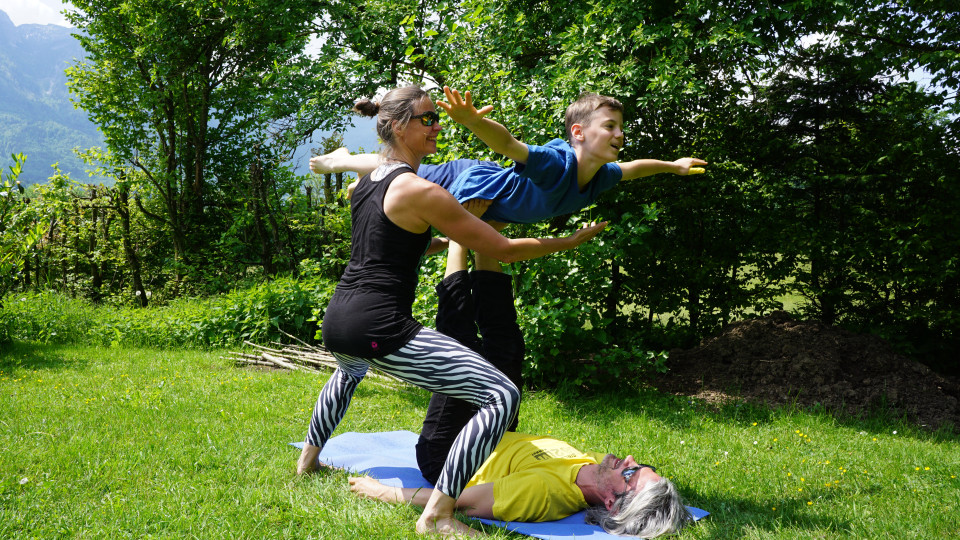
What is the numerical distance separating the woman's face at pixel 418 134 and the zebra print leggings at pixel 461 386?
78 centimetres

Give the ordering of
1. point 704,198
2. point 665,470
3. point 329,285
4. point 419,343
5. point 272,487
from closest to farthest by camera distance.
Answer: point 419,343 < point 272,487 < point 665,470 < point 704,198 < point 329,285

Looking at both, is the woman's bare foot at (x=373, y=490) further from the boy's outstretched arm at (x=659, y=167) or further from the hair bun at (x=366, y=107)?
the boy's outstretched arm at (x=659, y=167)

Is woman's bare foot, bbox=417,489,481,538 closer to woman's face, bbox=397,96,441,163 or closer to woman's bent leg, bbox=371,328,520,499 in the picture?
woman's bent leg, bbox=371,328,520,499

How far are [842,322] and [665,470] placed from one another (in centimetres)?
403

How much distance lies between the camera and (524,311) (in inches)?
213

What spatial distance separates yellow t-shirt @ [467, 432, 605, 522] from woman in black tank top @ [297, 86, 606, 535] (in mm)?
285

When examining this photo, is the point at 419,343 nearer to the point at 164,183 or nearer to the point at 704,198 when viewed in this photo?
the point at 704,198

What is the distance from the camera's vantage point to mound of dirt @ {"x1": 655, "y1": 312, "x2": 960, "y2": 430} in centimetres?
553

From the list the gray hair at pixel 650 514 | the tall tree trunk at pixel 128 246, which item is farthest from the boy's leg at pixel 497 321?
the tall tree trunk at pixel 128 246

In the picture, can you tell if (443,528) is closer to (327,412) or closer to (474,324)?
(327,412)

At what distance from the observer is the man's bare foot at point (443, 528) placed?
104 inches

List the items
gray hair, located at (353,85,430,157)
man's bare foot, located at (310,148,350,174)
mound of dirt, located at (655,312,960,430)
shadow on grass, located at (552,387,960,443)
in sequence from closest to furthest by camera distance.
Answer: gray hair, located at (353,85,430,157) < man's bare foot, located at (310,148,350,174) < shadow on grass, located at (552,387,960,443) < mound of dirt, located at (655,312,960,430)

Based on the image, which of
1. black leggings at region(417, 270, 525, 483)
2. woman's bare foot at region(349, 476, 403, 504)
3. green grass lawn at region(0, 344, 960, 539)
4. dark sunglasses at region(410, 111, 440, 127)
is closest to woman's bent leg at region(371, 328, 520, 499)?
green grass lawn at region(0, 344, 960, 539)

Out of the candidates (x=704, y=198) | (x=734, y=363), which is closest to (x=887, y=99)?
(x=704, y=198)
